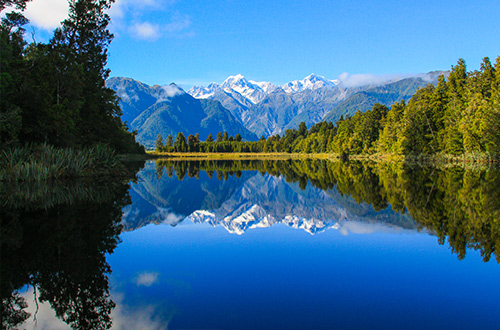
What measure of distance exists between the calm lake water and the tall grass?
6436mm

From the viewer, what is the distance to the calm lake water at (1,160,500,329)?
17.4ft

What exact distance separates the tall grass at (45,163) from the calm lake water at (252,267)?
21.1 ft

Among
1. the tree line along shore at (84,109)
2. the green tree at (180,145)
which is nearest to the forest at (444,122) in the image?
the tree line along shore at (84,109)

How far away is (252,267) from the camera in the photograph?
7676mm

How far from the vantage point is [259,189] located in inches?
1038

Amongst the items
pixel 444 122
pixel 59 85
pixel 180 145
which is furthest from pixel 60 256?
pixel 180 145

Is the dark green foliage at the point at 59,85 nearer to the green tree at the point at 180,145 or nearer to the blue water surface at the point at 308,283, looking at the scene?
the blue water surface at the point at 308,283

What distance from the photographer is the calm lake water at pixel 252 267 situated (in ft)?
17.4

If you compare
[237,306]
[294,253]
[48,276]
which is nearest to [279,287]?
[237,306]

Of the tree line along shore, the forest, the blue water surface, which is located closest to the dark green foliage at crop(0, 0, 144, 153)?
the tree line along shore

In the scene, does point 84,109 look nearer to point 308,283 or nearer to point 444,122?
point 308,283

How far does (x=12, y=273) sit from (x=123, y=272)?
6.57 ft

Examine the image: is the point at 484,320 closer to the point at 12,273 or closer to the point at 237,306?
the point at 237,306

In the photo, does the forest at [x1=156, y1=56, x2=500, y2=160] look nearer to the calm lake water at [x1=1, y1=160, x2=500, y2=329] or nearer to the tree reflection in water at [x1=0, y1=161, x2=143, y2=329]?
the calm lake water at [x1=1, y1=160, x2=500, y2=329]
